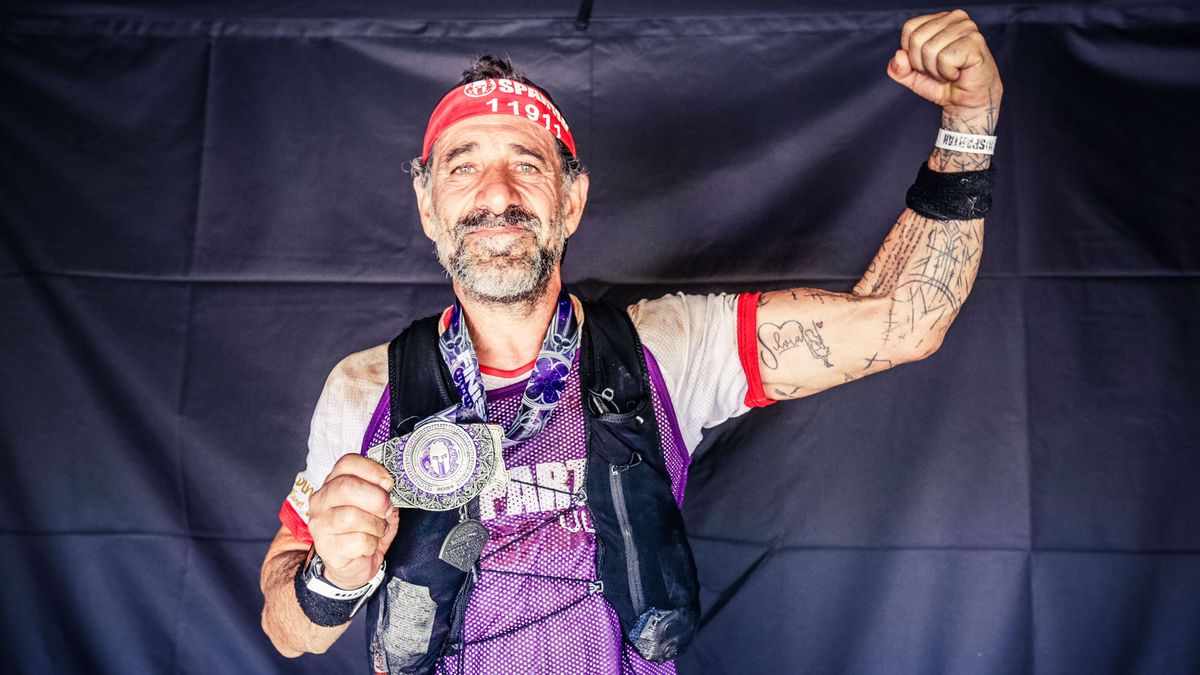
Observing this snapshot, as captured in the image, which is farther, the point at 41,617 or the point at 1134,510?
the point at 41,617

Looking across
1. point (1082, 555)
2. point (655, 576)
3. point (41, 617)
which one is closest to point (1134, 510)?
point (1082, 555)

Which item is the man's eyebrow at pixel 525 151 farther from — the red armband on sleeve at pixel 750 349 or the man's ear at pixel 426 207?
the red armband on sleeve at pixel 750 349

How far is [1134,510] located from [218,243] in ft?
7.75

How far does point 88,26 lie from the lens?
242cm

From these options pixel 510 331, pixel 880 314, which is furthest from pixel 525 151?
pixel 880 314

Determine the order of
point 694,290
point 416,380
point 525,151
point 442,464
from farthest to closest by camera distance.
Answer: point 694,290 < point 525,151 < point 416,380 < point 442,464

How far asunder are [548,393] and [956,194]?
0.83 metres

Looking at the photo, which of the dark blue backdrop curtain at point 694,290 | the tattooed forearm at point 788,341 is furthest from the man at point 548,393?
the dark blue backdrop curtain at point 694,290

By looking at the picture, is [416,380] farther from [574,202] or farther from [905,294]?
[905,294]

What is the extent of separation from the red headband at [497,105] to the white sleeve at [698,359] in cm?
45

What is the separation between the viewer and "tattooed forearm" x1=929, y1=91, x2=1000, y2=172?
1643 millimetres

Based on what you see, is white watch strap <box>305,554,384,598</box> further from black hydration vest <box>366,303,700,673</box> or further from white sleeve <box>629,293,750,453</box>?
white sleeve <box>629,293,750,453</box>

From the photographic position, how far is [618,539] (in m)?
1.63

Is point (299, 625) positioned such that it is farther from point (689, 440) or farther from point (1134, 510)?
point (1134, 510)
